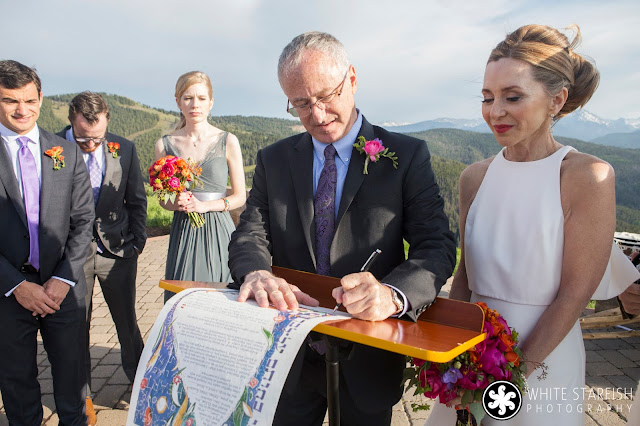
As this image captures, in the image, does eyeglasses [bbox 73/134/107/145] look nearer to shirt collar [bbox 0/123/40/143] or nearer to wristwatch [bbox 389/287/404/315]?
shirt collar [bbox 0/123/40/143]

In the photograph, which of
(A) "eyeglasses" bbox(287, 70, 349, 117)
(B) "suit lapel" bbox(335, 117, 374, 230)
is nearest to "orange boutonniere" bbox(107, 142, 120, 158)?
(A) "eyeglasses" bbox(287, 70, 349, 117)

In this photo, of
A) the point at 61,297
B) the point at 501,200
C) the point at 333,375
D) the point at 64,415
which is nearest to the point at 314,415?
the point at 333,375

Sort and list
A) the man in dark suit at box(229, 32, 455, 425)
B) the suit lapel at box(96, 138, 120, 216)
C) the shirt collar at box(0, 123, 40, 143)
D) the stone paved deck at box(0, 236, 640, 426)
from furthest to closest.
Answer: the suit lapel at box(96, 138, 120, 216) → the stone paved deck at box(0, 236, 640, 426) → the shirt collar at box(0, 123, 40, 143) → the man in dark suit at box(229, 32, 455, 425)

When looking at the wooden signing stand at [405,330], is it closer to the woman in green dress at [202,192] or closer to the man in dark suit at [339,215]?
the man in dark suit at [339,215]

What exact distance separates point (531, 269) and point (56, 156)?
3.21m

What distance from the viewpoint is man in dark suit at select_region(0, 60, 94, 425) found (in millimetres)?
3088

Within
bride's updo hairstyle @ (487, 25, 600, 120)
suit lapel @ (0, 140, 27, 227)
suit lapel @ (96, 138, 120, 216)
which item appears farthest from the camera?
suit lapel @ (96, 138, 120, 216)

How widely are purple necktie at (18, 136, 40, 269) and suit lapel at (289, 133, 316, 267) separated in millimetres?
2183

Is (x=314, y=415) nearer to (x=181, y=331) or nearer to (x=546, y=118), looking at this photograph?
(x=181, y=331)

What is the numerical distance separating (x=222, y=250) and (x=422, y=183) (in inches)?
109

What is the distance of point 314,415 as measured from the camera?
2.10 m

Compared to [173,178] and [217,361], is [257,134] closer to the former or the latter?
[173,178]

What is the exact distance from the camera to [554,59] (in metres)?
1.93

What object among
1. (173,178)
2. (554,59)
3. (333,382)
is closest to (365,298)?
(333,382)
